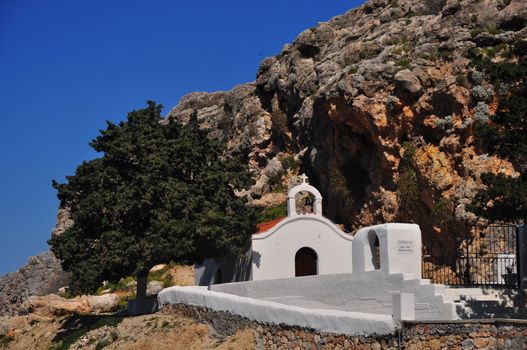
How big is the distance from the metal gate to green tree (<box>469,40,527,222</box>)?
330 centimetres

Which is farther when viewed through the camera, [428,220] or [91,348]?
[428,220]

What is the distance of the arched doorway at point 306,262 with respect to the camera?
29734 millimetres

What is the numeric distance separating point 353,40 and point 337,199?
12507 millimetres

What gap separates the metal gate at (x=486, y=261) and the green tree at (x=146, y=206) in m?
8.46

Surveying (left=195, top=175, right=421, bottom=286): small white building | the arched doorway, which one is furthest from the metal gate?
the arched doorway

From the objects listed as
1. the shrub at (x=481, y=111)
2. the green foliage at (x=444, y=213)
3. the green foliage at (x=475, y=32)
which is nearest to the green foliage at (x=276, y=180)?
the green foliage at (x=444, y=213)

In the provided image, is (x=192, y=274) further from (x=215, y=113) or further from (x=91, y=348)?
(x=215, y=113)

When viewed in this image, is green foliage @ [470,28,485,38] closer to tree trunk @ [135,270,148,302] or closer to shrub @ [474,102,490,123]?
shrub @ [474,102,490,123]

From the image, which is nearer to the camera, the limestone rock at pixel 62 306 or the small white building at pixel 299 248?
the small white building at pixel 299 248

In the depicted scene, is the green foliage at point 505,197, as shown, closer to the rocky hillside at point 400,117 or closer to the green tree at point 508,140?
the green tree at point 508,140

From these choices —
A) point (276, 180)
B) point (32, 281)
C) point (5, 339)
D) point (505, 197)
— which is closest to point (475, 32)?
point (276, 180)

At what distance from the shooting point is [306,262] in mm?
29828

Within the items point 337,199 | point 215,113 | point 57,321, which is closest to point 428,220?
point 337,199

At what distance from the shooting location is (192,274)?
142ft
